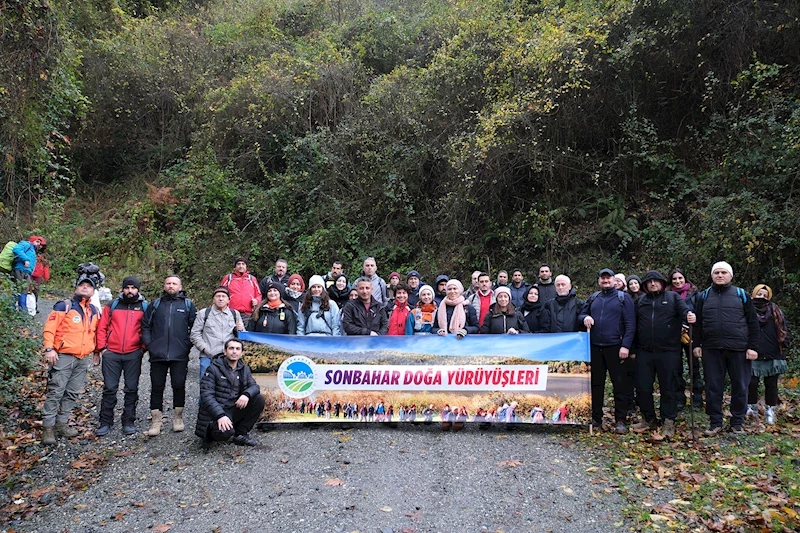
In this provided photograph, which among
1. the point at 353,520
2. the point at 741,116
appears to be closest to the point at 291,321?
the point at 353,520

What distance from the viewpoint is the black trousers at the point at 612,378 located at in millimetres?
7141

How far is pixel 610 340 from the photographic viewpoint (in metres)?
7.06

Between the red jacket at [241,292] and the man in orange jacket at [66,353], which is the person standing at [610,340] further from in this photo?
the man in orange jacket at [66,353]

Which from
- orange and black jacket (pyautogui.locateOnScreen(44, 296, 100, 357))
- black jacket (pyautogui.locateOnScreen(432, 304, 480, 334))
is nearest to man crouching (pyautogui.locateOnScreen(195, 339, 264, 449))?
orange and black jacket (pyautogui.locateOnScreen(44, 296, 100, 357))

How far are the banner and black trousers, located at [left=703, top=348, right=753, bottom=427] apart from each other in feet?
4.63

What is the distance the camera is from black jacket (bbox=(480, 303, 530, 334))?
738 centimetres

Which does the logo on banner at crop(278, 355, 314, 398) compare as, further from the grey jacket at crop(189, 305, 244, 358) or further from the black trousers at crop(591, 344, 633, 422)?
the black trousers at crop(591, 344, 633, 422)

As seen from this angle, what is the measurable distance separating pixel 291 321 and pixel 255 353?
2.12ft

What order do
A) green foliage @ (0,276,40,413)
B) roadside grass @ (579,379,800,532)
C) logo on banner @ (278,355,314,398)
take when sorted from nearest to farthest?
roadside grass @ (579,379,800,532) < logo on banner @ (278,355,314,398) < green foliage @ (0,276,40,413)

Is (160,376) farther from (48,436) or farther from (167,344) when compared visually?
(48,436)

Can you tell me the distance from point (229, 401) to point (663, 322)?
510 cm

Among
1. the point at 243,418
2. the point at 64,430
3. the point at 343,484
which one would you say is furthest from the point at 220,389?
the point at 64,430

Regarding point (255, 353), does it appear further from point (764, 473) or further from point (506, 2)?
point (506, 2)

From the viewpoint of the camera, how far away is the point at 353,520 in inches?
186
